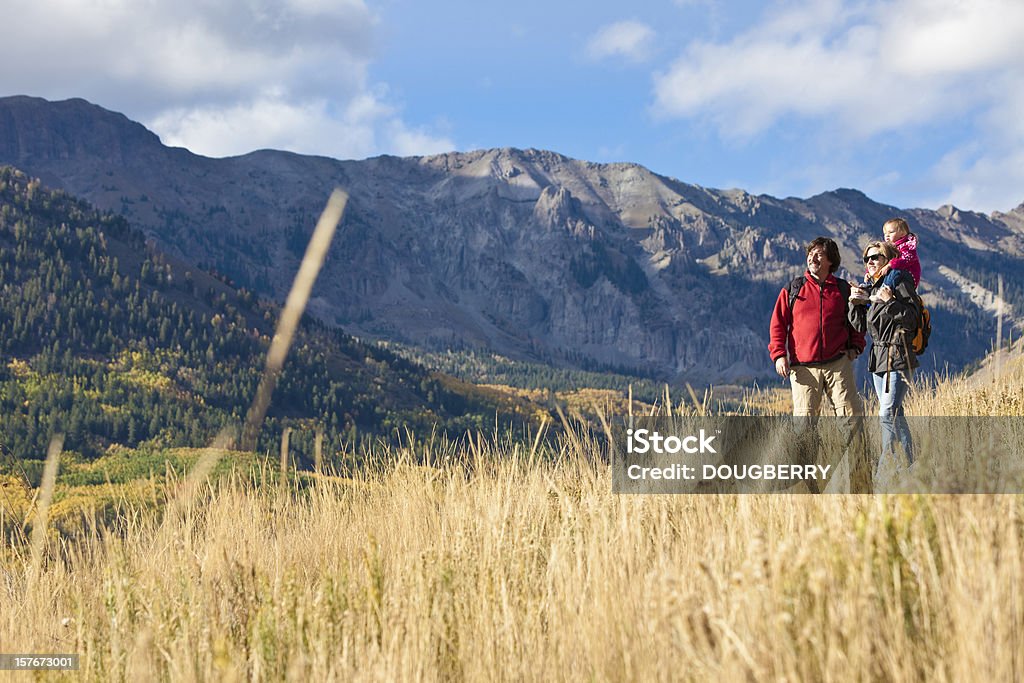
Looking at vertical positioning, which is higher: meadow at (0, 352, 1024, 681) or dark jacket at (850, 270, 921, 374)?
dark jacket at (850, 270, 921, 374)

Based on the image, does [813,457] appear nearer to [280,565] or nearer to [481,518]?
[481,518]

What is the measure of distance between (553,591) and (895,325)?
4.47 metres

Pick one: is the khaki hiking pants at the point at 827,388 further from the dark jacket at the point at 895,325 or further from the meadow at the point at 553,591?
the meadow at the point at 553,591

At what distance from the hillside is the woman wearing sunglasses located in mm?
76920

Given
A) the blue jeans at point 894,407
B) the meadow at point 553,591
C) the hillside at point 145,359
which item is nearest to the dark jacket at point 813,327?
the blue jeans at point 894,407

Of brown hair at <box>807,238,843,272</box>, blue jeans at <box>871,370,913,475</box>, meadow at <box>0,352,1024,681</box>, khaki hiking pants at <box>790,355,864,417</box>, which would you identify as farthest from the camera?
brown hair at <box>807,238,843,272</box>

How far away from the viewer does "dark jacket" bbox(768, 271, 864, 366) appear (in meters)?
7.30

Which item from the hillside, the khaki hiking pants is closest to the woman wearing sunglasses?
the khaki hiking pants

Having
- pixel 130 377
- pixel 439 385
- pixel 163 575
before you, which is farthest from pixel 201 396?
pixel 163 575

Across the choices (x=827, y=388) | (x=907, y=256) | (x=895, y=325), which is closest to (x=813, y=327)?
(x=827, y=388)

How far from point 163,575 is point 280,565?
0.91m

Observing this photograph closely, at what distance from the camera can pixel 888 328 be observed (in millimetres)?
7117

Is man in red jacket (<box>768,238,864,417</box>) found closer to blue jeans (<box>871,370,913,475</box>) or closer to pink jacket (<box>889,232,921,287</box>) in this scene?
blue jeans (<box>871,370,913,475</box>)

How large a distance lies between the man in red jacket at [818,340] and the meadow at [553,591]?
2.14 metres
